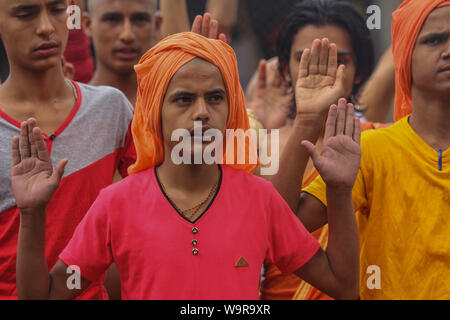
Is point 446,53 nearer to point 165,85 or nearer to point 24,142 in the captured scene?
point 165,85

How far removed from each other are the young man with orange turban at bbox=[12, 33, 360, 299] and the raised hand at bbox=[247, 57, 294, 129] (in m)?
1.58

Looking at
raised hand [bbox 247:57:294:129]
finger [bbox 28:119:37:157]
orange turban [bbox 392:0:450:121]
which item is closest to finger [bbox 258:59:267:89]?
raised hand [bbox 247:57:294:129]

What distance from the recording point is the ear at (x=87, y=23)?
4465 mm

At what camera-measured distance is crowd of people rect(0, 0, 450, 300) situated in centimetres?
242

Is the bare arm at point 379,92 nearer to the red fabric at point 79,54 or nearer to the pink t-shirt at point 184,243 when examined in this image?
the red fabric at point 79,54

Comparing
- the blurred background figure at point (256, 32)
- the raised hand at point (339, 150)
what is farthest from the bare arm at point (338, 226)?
the blurred background figure at point (256, 32)

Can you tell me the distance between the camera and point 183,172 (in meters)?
2.55

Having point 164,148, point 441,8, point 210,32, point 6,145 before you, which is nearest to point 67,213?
point 6,145

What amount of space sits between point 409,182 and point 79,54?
252 cm

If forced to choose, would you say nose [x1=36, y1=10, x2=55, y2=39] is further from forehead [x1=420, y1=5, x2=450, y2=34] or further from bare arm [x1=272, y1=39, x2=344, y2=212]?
forehead [x1=420, y1=5, x2=450, y2=34]

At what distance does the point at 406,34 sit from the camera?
2.81 m

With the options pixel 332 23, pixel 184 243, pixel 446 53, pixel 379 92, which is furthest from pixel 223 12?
pixel 184 243

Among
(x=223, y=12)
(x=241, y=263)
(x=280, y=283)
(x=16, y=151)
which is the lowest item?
(x=280, y=283)
